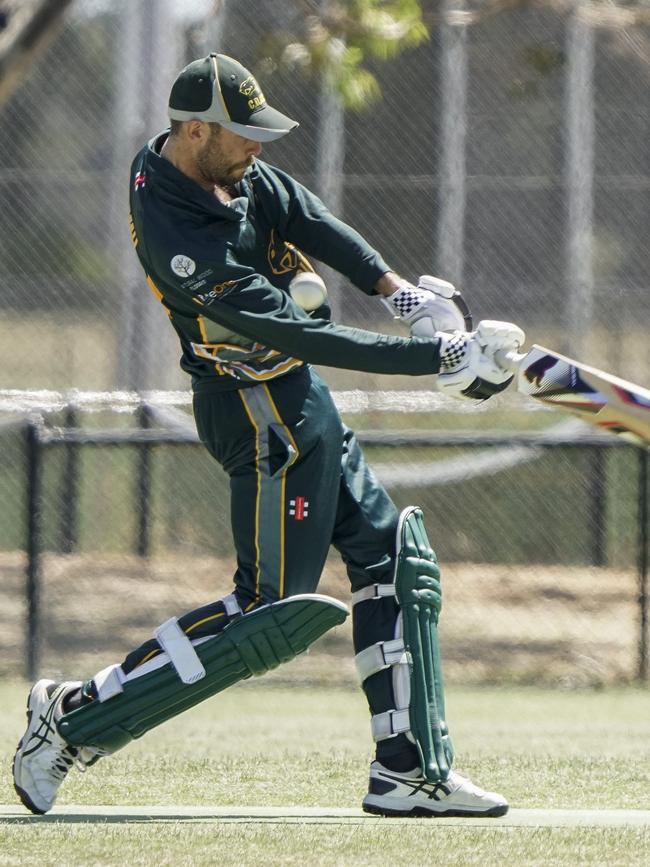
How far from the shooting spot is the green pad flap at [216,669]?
14.5 feet

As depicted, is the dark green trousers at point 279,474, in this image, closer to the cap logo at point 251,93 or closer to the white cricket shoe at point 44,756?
the white cricket shoe at point 44,756

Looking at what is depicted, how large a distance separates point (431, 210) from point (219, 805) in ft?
19.1

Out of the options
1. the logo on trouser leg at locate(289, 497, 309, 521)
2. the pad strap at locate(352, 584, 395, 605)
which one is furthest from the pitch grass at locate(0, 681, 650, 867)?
the logo on trouser leg at locate(289, 497, 309, 521)

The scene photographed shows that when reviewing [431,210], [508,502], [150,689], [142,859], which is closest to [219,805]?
[150,689]

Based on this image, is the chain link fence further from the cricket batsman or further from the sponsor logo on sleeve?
the sponsor logo on sleeve

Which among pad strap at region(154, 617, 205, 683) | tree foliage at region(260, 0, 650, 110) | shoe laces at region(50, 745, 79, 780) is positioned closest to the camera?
pad strap at region(154, 617, 205, 683)

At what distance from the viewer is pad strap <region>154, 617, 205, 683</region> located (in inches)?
175

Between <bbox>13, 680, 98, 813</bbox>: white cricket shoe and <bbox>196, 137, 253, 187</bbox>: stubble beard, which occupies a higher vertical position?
<bbox>196, 137, 253, 187</bbox>: stubble beard

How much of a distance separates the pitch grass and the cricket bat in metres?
1.02

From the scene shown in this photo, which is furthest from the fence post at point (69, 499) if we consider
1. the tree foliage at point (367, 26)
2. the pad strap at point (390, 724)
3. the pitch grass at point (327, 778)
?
the pad strap at point (390, 724)

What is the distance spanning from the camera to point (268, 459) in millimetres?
4516

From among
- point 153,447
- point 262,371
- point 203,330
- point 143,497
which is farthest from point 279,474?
point 143,497

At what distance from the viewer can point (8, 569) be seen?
29.9 feet

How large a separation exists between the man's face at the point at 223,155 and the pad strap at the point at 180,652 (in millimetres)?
1184
